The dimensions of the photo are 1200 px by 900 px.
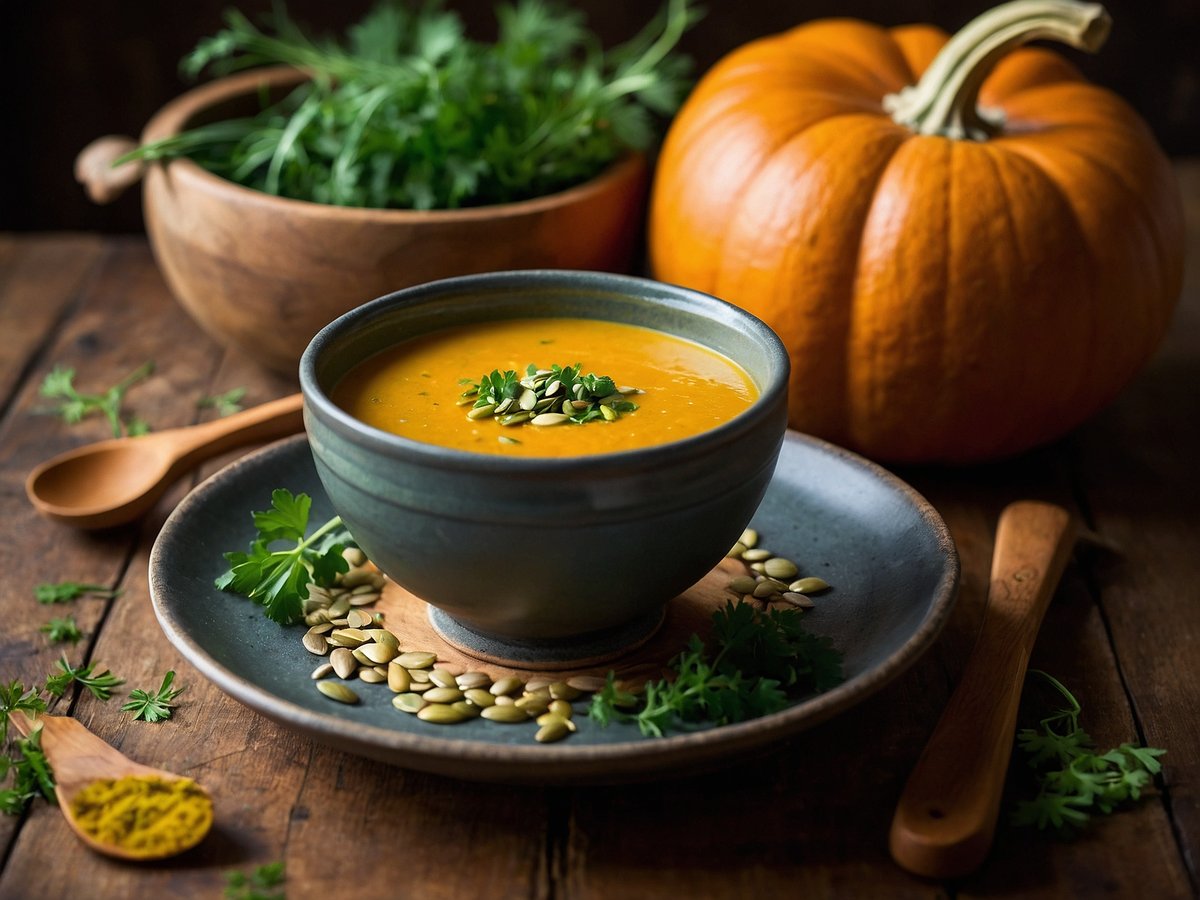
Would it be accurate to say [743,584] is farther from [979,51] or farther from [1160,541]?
[979,51]

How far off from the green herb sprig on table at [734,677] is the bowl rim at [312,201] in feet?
2.93

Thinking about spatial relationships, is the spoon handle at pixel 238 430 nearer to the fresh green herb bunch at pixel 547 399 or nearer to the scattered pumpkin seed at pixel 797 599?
the fresh green herb bunch at pixel 547 399

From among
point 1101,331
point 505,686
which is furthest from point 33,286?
point 1101,331

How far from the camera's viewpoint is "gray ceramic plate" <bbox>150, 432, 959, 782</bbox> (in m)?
1.20

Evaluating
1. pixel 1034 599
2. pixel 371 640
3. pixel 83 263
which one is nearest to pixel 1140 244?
pixel 1034 599

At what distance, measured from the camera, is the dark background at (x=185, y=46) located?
307 cm

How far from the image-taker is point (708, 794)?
136 cm

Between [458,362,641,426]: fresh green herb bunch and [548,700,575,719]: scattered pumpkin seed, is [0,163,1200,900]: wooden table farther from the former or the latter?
[458,362,641,426]: fresh green herb bunch

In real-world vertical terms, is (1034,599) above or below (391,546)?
below

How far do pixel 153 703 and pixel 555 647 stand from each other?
17.3 inches

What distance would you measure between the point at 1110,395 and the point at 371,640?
123 cm

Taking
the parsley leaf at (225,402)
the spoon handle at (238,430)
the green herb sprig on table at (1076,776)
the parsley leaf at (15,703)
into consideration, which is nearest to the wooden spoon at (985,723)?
the green herb sprig on table at (1076,776)

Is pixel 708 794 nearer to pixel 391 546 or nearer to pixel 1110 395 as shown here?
pixel 391 546

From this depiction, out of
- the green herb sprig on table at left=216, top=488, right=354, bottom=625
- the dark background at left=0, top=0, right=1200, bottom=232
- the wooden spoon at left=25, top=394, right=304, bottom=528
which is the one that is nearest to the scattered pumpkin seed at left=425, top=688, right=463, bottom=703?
the green herb sprig on table at left=216, top=488, right=354, bottom=625
